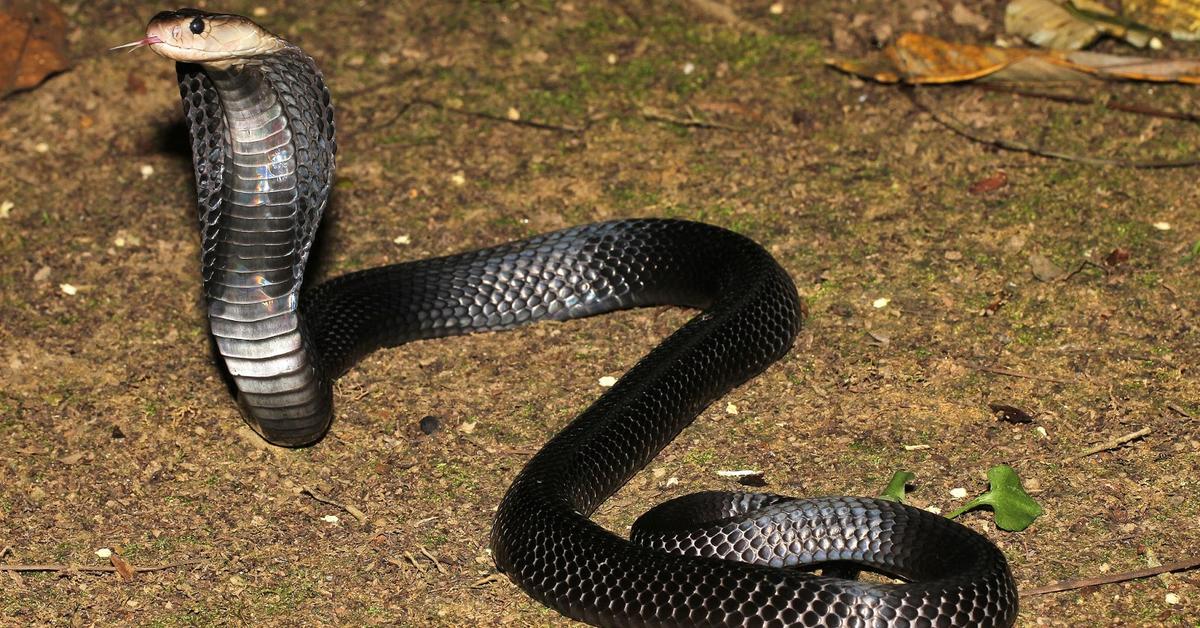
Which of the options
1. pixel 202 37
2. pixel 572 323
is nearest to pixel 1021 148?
pixel 572 323

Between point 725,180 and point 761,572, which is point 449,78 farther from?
point 761,572

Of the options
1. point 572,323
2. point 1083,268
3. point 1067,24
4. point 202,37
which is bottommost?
point 572,323

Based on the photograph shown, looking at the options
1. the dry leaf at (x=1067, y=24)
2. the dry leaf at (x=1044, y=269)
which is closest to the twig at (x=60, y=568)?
the dry leaf at (x=1044, y=269)

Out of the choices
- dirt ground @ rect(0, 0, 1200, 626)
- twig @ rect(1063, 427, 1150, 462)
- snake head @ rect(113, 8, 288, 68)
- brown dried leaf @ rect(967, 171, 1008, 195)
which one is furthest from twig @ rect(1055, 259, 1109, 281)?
snake head @ rect(113, 8, 288, 68)

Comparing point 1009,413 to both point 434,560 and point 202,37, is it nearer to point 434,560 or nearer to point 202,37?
point 434,560

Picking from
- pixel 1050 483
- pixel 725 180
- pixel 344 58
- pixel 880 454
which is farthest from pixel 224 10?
pixel 1050 483

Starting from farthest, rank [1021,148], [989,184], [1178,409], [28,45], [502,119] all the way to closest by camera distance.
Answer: [28,45] → [502,119] → [1021,148] → [989,184] → [1178,409]

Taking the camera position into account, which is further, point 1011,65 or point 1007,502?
point 1011,65
